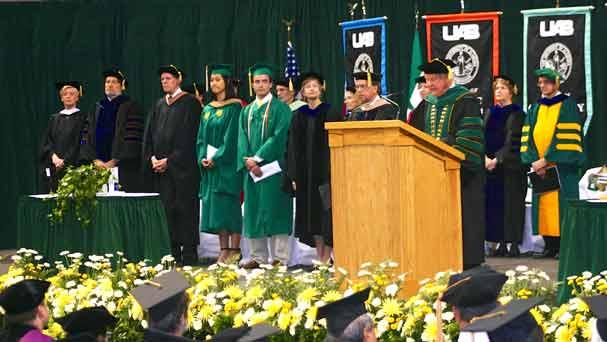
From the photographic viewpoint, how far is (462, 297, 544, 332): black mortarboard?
5.02 metres

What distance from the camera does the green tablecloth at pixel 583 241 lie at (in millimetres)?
7965

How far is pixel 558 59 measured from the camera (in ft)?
43.3

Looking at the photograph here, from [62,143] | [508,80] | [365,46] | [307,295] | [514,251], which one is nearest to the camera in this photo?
[307,295]

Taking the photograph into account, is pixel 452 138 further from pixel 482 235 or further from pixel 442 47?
pixel 442 47

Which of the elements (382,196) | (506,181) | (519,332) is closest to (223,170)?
(506,181)

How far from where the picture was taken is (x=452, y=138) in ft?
31.5

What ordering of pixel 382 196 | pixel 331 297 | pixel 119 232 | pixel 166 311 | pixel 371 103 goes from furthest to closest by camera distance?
pixel 371 103 → pixel 119 232 → pixel 382 196 → pixel 331 297 → pixel 166 311

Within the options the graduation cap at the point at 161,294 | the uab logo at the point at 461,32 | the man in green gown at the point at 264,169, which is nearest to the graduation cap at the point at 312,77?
the man in green gown at the point at 264,169

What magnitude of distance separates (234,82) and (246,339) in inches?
326

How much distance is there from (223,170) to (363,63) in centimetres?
285

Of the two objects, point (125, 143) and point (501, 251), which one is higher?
point (125, 143)

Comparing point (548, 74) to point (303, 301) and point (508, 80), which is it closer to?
point (508, 80)

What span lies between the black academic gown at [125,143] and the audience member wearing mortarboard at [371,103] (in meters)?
3.02

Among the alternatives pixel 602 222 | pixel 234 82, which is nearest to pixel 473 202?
pixel 602 222
